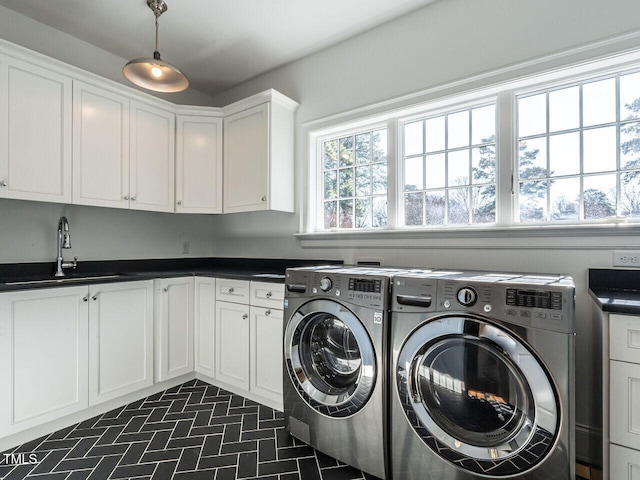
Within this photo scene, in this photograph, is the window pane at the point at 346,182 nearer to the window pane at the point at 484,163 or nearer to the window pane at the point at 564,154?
the window pane at the point at 484,163

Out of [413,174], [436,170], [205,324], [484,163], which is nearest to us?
[484,163]

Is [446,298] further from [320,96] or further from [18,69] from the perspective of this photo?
[18,69]

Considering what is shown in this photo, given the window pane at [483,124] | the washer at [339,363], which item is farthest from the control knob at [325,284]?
the window pane at [483,124]

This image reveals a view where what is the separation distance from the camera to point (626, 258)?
5.45 ft

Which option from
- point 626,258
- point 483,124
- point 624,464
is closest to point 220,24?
point 483,124

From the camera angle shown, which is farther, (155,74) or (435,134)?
(435,134)

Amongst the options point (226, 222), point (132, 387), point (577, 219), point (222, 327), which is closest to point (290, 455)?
point (222, 327)

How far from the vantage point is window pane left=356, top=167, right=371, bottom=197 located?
106 inches

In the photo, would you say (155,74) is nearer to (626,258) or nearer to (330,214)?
(330,214)

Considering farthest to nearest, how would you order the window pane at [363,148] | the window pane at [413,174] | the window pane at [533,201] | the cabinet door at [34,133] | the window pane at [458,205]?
1. the window pane at [363,148]
2. the window pane at [413,174]
3. the window pane at [458,205]
4. the cabinet door at [34,133]
5. the window pane at [533,201]

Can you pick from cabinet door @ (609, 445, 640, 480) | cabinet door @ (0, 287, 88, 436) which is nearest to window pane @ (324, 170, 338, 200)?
cabinet door @ (0, 287, 88, 436)

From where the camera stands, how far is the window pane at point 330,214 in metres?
2.88

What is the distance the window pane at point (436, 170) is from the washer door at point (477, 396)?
1221 millimetres

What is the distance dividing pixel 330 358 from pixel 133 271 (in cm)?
210
